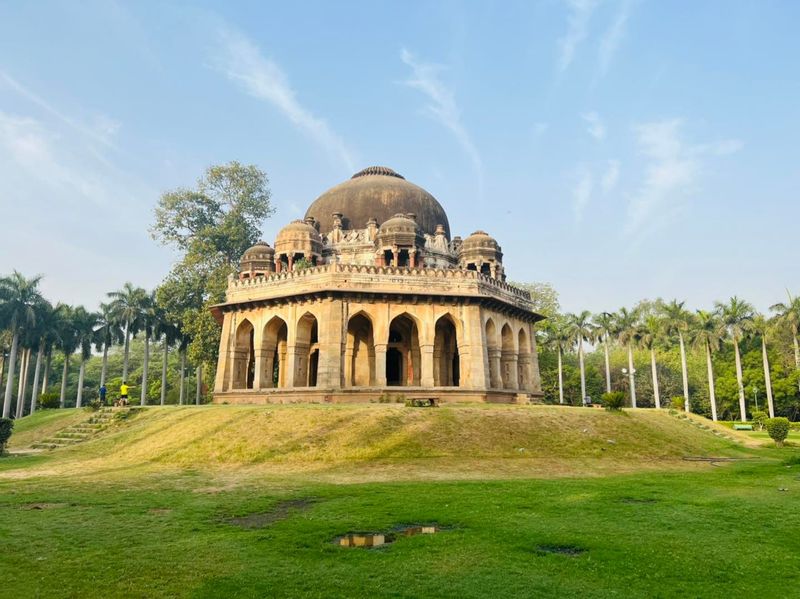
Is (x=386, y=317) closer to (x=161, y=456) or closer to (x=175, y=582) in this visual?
(x=161, y=456)

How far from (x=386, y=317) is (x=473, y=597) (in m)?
22.9

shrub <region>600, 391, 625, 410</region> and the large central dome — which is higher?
the large central dome

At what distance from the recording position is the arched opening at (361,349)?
30697mm

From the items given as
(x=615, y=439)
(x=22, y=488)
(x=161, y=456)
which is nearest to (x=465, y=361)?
(x=615, y=439)

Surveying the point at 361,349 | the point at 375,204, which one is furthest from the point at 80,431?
the point at 375,204

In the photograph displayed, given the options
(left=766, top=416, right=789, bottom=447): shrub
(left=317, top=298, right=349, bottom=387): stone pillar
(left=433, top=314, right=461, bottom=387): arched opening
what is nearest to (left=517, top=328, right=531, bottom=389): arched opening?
(left=433, top=314, right=461, bottom=387): arched opening

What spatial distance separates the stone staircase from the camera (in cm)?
2077

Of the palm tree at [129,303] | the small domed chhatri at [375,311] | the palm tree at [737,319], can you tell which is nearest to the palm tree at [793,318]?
the palm tree at [737,319]

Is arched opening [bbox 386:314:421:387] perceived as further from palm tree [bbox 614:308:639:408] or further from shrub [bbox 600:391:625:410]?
palm tree [bbox 614:308:639:408]

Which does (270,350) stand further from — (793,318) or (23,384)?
(793,318)

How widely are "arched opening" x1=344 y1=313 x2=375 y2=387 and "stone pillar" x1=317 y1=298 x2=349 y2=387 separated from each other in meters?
2.88

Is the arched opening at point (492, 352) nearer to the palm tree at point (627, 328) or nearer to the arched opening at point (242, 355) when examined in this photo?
the arched opening at point (242, 355)

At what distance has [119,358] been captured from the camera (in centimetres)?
7312

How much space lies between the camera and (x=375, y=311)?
28.2 meters
